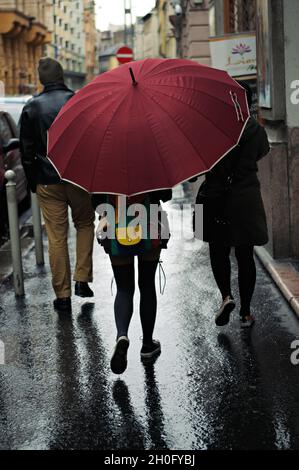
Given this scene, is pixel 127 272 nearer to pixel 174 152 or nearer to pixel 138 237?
pixel 138 237

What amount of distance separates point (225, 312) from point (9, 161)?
6816 mm

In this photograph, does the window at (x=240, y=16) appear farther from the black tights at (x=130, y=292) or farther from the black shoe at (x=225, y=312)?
the black tights at (x=130, y=292)

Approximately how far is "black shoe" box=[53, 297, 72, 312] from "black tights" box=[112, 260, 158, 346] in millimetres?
1747

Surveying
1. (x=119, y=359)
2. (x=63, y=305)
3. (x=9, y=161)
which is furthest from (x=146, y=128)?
(x=9, y=161)

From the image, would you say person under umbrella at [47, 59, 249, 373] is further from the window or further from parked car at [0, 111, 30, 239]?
the window

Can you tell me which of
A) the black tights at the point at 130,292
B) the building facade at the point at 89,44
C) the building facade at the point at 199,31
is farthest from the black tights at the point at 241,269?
the building facade at the point at 89,44

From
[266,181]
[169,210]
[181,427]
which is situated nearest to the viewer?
[181,427]

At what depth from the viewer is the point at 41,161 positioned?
6.80 meters

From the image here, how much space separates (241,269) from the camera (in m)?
6.03

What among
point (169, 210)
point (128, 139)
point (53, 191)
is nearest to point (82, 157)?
point (128, 139)

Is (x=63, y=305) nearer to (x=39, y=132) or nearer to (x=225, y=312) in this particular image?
(x=39, y=132)

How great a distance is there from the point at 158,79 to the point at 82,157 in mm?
612

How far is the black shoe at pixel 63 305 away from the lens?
6.93 m

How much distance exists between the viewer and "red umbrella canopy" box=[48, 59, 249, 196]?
4.45 m
